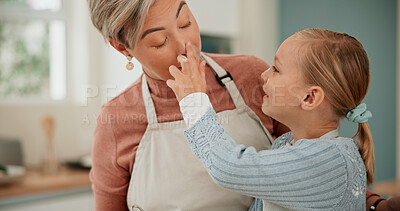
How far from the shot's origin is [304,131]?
2.54 ft

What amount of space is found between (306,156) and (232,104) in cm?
29

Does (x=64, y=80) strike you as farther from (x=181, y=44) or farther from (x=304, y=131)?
(x=304, y=131)

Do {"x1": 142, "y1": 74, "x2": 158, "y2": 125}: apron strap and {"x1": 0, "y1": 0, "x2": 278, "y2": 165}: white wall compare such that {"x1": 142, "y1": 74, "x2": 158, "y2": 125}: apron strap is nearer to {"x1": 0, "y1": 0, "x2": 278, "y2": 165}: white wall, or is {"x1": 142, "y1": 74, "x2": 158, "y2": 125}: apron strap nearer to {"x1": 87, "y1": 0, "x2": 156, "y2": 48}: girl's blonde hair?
{"x1": 87, "y1": 0, "x2": 156, "y2": 48}: girl's blonde hair

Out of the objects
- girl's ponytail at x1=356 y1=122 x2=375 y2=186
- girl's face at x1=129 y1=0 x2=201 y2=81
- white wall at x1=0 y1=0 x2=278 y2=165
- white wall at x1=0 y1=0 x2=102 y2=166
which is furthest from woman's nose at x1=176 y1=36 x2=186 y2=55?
white wall at x1=0 y1=0 x2=102 y2=166

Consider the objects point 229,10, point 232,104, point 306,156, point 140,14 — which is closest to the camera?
point 306,156

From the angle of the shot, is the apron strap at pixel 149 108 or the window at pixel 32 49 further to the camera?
the window at pixel 32 49

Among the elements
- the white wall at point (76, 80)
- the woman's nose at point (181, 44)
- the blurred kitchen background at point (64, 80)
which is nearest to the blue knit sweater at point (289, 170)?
the woman's nose at point (181, 44)

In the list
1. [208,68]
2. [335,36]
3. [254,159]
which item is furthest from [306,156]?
[208,68]

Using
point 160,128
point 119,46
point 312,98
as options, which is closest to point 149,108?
point 160,128

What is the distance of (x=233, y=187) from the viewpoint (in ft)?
2.25

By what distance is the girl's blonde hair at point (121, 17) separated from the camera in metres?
0.78

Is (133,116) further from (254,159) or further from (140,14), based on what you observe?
(254,159)

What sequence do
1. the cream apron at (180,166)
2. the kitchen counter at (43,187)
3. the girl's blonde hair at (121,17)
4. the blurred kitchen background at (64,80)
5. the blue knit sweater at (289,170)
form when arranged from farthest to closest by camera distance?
the blurred kitchen background at (64,80)
the kitchen counter at (43,187)
the cream apron at (180,166)
the girl's blonde hair at (121,17)
the blue knit sweater at (289,170)

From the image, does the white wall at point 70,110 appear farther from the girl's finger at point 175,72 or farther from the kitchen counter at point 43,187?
the girl's finger at point 175,72
